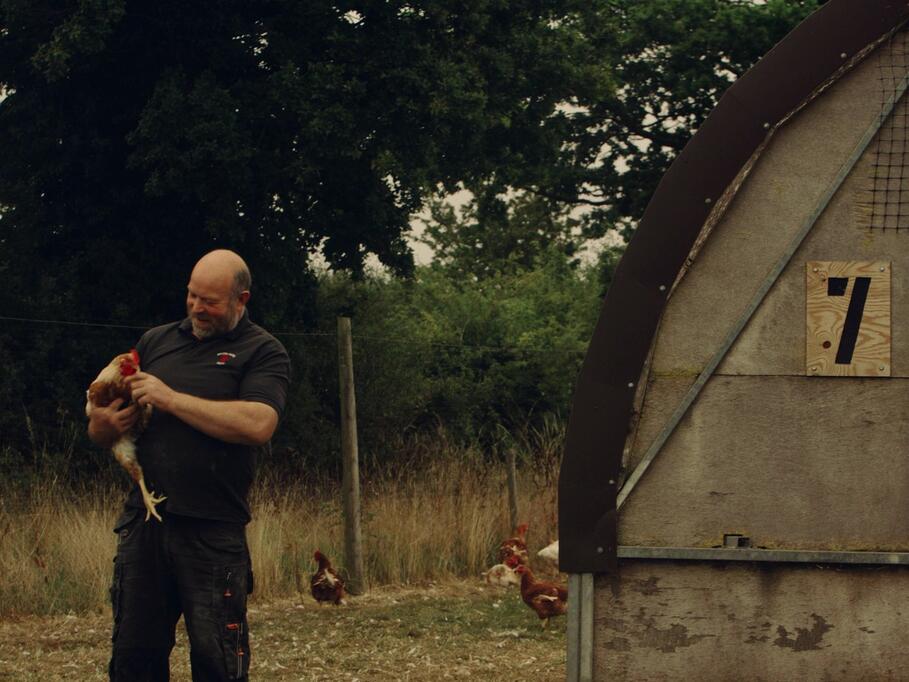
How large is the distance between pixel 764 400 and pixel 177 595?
2.54 metres

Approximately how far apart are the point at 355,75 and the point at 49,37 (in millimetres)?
4214

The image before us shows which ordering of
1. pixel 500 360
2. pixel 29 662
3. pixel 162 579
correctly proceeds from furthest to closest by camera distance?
1. pixel 500 360
2. pixel 29 662
3. pixel 162 579

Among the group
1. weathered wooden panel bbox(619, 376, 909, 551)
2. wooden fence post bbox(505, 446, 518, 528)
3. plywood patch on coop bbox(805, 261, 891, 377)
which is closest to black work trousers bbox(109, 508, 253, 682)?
weathered wooden panel bbox(619, 376, 909, 551)

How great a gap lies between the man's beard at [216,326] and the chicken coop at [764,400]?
1.53 meters

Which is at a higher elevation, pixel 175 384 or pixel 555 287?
pixel 555 287

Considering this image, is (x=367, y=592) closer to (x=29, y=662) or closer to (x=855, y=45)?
(x=29, y=662)

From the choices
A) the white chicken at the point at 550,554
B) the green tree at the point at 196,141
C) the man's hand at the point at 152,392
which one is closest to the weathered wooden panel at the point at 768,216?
the man's hand at the point at 152,392

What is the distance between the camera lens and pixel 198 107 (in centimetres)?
1755

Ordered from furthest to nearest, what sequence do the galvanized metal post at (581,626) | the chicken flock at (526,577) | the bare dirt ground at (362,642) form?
the chicken flock at (526,577)
the bare dirt ground at (362,642)
the galvanized metal post at (581,626)

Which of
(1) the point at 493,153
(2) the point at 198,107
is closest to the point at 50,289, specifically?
(2) the point at 198,107

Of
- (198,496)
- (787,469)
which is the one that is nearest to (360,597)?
(787,469)

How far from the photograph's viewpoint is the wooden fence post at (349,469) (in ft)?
40.1

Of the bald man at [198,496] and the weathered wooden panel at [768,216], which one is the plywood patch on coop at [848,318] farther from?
the bald man at [198,496]

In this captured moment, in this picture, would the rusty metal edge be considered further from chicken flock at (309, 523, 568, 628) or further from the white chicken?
the white chicken
